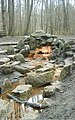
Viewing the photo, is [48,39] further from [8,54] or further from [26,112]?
[26,112]

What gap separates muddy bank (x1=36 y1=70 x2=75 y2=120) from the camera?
4710 millimetres

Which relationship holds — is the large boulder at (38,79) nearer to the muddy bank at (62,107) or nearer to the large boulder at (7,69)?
the muddy bank at (62,107)

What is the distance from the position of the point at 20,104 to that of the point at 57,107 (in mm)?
783

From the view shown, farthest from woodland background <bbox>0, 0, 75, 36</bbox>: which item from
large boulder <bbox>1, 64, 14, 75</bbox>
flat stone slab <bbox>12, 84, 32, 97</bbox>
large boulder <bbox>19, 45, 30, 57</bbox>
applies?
flat stone slab <bbox>12, 84, 32, 97</bbox>

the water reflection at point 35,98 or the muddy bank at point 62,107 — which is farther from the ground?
the muddy bank at point 62,107

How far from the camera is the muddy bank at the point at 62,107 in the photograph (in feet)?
15.5

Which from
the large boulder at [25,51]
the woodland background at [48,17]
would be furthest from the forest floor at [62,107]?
the woodland background at [48,17]

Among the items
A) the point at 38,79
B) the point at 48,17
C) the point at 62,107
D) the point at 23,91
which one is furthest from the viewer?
the point at 48,17

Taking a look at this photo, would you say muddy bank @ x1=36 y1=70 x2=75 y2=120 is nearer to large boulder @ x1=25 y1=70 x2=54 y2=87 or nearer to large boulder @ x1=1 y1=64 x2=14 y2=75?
large boulder @ x1=25 y1=70 x2=54 y2=87

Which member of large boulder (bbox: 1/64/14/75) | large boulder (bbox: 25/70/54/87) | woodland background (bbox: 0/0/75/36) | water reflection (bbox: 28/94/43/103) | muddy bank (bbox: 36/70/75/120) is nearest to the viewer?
muddy bank (bbox: 36/70/75/120)

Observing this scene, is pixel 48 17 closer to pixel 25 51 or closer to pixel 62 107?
pixel 25 51

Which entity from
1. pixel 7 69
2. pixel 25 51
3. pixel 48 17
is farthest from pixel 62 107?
pixel 48 17

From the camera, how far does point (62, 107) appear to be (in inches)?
203

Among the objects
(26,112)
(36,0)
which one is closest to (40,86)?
(26,112)
